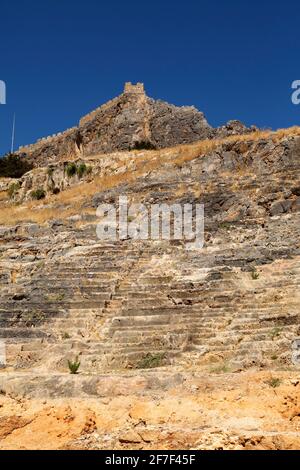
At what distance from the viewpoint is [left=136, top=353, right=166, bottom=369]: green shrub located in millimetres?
10047

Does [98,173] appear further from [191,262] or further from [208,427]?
[208,427]

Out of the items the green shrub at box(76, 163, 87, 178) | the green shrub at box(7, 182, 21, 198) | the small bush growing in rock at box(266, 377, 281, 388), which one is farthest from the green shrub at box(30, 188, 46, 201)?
the small bush growing in rock at box(266, 377, 281, 388)

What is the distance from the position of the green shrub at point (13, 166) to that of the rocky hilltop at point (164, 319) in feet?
54.5

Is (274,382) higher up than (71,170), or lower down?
lower down

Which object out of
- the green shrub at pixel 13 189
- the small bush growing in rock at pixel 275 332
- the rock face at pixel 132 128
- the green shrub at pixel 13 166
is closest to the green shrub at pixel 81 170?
the green shrub at pixel 13 189

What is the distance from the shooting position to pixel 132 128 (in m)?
34.6

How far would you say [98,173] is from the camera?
28297 millimetres

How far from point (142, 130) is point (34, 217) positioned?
594 inches

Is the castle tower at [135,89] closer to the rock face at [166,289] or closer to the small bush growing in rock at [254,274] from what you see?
the rock face at [166,289]

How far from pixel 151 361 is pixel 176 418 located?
217 cm

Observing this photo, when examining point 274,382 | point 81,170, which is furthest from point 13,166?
point 274,382

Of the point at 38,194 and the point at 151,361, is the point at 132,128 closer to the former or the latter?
the point at 38,194
